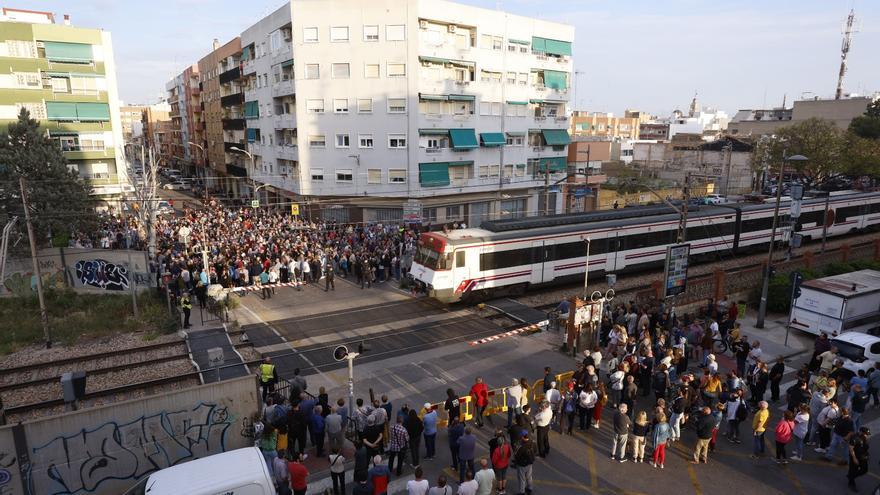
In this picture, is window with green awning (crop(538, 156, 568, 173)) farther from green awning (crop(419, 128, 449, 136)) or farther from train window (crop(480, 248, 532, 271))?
train window (crop(480, 248, 532, 271))

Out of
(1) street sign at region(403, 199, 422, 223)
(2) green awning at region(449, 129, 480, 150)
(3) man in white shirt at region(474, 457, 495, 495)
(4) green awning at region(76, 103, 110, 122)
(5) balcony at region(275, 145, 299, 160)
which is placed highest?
(4) green awning at region(76, 103, 110, 122)

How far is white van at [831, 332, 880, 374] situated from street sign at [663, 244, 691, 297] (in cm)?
515

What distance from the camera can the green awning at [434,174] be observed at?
41.9m

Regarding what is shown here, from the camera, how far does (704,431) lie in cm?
1152

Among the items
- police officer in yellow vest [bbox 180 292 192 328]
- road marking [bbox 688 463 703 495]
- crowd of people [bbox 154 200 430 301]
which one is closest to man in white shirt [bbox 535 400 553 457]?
road marking [bbox 688 463 703 495]

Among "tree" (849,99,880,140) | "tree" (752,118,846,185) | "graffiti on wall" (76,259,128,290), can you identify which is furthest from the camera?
"tree" (849,99,880,140)

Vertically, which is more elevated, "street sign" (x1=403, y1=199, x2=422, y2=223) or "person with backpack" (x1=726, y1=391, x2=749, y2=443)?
"street sign" (x1=403, y1=199, x2=422, y2=223)

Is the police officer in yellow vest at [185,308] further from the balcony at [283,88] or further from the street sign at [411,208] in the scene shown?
the balcony at [283,88]

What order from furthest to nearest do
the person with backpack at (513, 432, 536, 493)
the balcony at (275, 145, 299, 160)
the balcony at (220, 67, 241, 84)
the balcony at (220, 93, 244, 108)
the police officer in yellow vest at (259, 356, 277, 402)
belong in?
the balcony at (220, 93, 244, 108), the balcony at (220, 67, 241, 84), the balcony at (275, 145, 299, 160), the police officer in yellow vest at (259, 356, 277, 402), the person with backpack at (513, 432, 536, 493)

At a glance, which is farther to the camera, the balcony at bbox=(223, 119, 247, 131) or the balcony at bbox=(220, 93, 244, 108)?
the balcony at bbox=(223, 119, 247, 131)

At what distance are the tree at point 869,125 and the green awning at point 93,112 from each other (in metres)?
70.9

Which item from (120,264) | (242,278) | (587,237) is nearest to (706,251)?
(587,237)

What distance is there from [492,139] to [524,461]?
37.3 m

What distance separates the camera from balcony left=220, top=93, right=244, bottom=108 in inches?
2292
